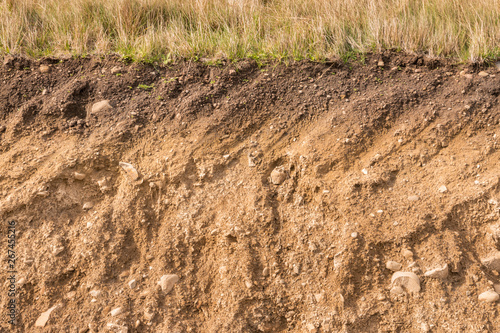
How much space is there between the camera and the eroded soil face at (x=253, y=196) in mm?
2041

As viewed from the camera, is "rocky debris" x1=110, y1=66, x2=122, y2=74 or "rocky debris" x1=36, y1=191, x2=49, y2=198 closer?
"rocky debris" x1=36, y1=191, x2=49, y2=198

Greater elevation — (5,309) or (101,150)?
(101,150)

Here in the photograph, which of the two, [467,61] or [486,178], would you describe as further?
[467,61]

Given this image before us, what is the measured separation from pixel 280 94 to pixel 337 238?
1.21 metres

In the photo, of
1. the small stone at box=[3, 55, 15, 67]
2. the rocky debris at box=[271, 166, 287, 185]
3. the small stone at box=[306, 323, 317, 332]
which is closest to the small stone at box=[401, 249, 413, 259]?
the small stone at box=[306, 323, 317, 332]

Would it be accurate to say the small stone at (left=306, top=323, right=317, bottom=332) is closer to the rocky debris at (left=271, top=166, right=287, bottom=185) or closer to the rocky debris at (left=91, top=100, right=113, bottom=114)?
the rocky debris at (left=271, top=166, right=287, bottom=185)

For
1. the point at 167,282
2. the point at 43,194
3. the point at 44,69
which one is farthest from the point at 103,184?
the point at 44,69

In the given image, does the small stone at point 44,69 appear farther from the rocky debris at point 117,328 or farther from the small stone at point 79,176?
the rocky debris at point 117,328

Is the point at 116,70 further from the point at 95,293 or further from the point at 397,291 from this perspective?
the point at 397,291

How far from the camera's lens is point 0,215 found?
7.68 feet

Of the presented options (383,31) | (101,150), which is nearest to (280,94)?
(383,31)

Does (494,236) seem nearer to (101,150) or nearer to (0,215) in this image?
(101,150)

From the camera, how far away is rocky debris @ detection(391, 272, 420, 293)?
203 centimetres

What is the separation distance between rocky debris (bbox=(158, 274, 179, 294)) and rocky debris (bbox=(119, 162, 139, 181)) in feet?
2.24
